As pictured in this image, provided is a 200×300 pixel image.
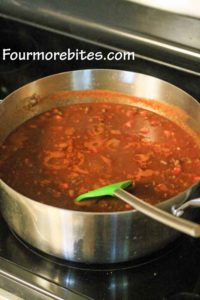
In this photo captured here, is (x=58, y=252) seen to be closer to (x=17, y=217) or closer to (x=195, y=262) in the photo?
(x=17, y=217)

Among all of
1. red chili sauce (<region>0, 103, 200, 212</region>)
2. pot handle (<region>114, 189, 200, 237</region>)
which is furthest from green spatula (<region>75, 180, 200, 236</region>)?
red chili sauce (<region>0, 103, 200, 212</region>)

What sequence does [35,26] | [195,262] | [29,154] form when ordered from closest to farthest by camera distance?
1. [195,262]
2. [29,154]
3. [35,26]

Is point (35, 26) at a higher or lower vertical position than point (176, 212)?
higher

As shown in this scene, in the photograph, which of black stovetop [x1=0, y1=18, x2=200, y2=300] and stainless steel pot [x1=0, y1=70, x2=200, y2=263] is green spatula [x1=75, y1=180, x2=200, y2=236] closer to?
stainless steel pot [x1=0, y1=70, x2=200, y2=263]

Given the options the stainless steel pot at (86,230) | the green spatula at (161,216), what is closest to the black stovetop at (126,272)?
the stainless steel pot at (86,230)

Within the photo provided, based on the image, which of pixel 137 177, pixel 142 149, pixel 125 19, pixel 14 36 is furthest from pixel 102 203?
pixel 14 36

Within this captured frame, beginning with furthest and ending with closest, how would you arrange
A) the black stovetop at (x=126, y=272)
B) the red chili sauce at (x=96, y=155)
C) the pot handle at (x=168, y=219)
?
the red chili sauce at (x=96, y=155) < the black stovetop at (x=126, y=272) < the pot handle at (x=168, y=219)

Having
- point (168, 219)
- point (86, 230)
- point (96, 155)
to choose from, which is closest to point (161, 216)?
point (168, 219)

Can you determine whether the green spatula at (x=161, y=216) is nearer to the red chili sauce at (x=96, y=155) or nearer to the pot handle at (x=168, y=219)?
the pot handle at (x=168, y=219)

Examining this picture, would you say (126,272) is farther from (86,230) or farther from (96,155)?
(96,155)
